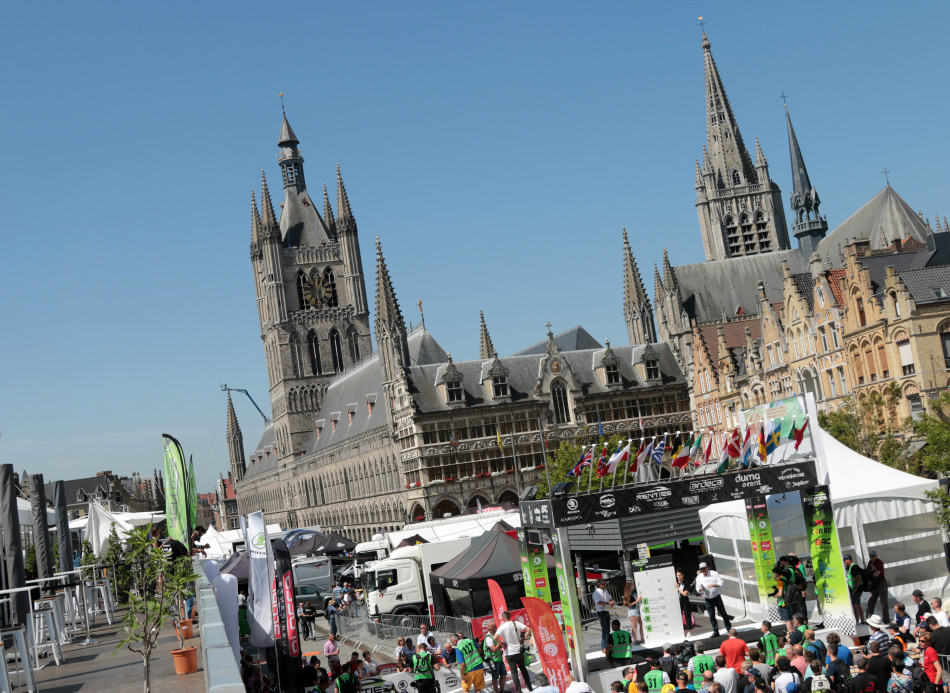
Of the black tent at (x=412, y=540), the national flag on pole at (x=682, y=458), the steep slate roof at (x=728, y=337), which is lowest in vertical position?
the black tent at (x=412, y=540)

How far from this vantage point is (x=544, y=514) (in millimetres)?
20719

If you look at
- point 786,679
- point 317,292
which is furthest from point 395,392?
point 786,679

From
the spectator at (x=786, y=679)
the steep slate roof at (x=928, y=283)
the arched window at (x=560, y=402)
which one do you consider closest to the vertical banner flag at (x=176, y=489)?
the spectator at (x=786, y=679)

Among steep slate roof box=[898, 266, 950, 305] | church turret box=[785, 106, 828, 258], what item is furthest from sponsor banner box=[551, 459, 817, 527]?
church turret box=[785, 106, 828, 258]

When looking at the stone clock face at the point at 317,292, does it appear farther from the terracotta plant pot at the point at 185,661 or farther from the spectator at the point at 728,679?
the spectator at the point at 728,679

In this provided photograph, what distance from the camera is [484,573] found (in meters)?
27.5

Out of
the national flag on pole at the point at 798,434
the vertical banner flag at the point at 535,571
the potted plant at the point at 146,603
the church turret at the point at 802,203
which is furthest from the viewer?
the church turret at the point at 802,203

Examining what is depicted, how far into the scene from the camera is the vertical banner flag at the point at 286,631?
55.8 ft

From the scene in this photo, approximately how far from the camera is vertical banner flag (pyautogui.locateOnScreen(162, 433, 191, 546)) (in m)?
20.0

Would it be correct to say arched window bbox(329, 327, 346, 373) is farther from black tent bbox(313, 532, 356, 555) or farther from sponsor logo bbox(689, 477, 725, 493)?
sponsor logo bbox(689, 477, 725, 493)

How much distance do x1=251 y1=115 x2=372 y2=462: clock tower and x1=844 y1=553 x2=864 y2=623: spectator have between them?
298ft

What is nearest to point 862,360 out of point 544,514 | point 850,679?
point 544,514

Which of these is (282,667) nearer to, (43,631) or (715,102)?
(43,631)

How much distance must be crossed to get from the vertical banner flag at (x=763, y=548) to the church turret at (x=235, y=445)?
5601 inches
